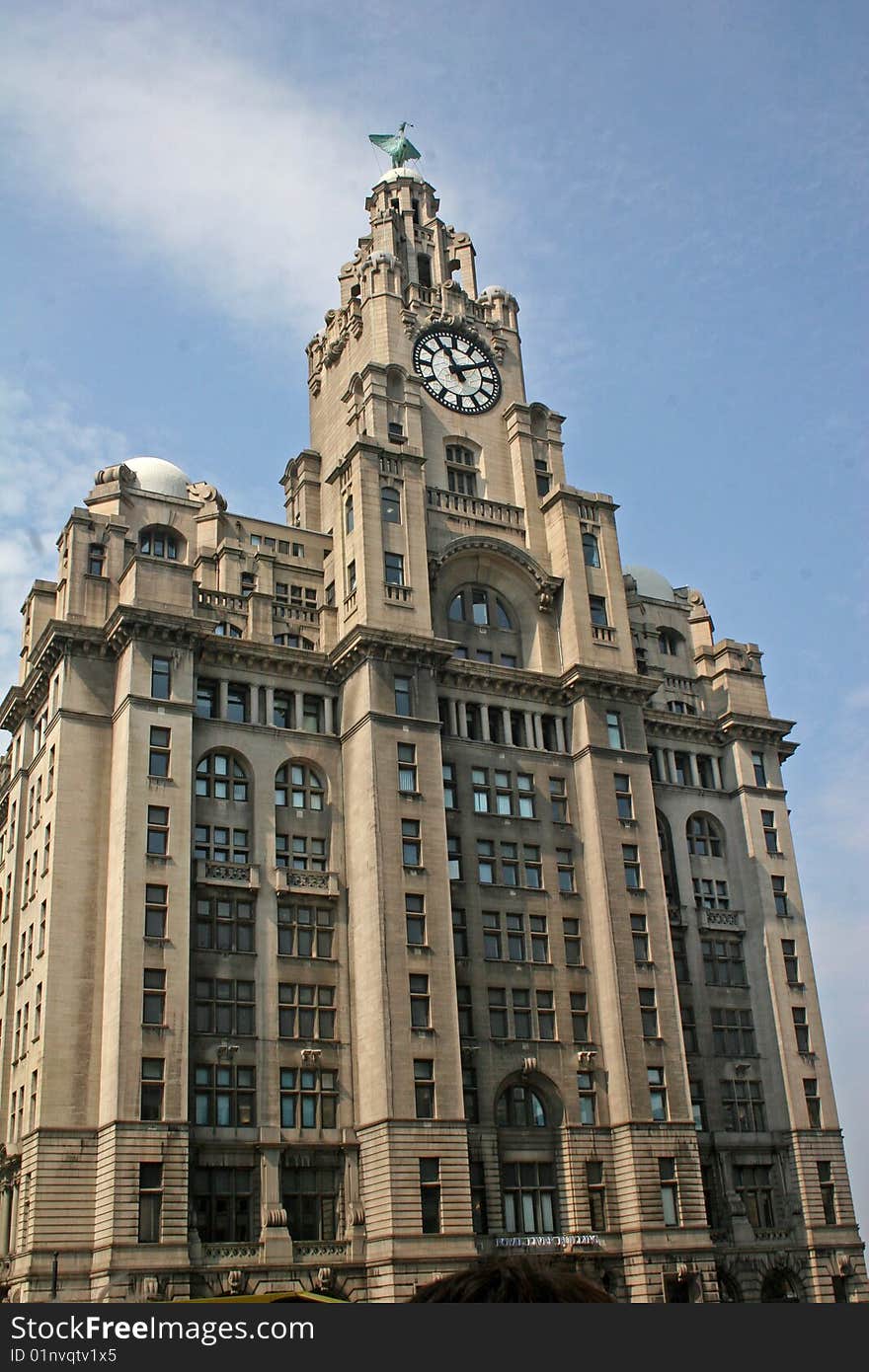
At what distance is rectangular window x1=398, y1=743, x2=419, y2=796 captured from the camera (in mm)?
72938

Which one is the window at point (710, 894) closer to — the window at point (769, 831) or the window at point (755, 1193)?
the window at point (769, 831)

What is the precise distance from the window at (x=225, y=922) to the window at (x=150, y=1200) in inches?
450

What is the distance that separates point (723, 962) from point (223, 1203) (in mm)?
34941

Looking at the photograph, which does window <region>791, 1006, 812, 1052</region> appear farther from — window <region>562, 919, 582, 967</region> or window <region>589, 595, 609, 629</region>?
window <region>589, 595, 609, 629</region>

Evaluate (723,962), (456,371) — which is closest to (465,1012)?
(723,962)

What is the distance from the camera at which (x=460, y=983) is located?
71812mm

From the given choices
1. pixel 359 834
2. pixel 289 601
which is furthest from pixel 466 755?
pixel 289 601

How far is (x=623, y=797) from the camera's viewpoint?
80125 mm

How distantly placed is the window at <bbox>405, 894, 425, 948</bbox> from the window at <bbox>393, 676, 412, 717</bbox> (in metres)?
10.6

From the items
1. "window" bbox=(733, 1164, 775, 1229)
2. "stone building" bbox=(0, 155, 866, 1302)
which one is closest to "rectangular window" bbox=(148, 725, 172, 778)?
"stone building" bbox=(0, 155, 866, 1302)

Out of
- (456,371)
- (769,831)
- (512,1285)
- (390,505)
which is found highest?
(456,371)

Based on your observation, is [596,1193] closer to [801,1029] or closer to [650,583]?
[801,1029]

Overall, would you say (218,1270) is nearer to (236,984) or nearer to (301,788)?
(236,984)

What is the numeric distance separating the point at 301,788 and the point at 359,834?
4569 mm
